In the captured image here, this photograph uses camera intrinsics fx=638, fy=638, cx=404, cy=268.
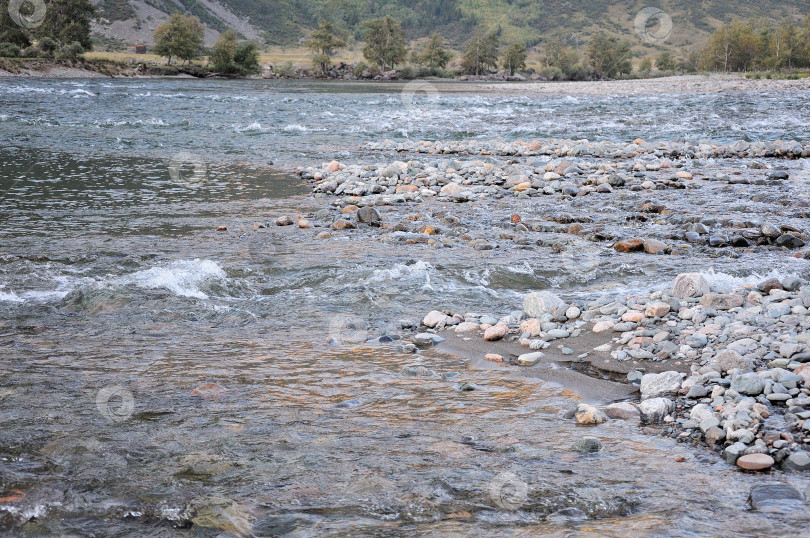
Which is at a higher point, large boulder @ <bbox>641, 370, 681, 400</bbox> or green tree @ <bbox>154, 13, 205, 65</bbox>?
green tree @ <bbox>154, 13, 205, 65</bbox>

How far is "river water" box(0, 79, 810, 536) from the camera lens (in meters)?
2.96

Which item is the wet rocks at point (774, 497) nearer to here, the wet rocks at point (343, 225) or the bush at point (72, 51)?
the wet rocks at point (343, 225)

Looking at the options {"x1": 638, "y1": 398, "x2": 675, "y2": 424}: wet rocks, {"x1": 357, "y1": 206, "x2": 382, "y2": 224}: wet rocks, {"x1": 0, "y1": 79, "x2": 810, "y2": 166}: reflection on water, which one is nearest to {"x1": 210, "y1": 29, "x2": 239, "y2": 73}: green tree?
{"x1": 0, "y1": 79, "x2": 810, "y2": 166}: reflection on water

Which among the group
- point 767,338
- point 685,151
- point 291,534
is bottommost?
point 291,534

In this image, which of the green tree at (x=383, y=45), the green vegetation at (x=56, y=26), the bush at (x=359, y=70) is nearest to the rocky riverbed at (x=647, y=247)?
the green vegetation at (x=56, y=26)

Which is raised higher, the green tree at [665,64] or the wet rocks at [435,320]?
the green tree at [665,64]

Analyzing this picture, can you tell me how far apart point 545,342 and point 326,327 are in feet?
6.34

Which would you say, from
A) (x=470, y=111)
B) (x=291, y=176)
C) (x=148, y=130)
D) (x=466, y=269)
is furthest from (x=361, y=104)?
(x=466, y=269)

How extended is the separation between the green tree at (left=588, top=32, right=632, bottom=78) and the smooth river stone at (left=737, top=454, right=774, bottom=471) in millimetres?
121319

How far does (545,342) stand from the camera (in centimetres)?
524

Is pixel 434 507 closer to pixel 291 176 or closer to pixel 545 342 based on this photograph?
pixel 545 342

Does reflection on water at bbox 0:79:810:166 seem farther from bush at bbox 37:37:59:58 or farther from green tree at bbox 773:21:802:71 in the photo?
green tree at bbox 773:21:802:71

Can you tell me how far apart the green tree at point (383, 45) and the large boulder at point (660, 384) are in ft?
388

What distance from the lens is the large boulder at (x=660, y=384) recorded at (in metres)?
4.19
